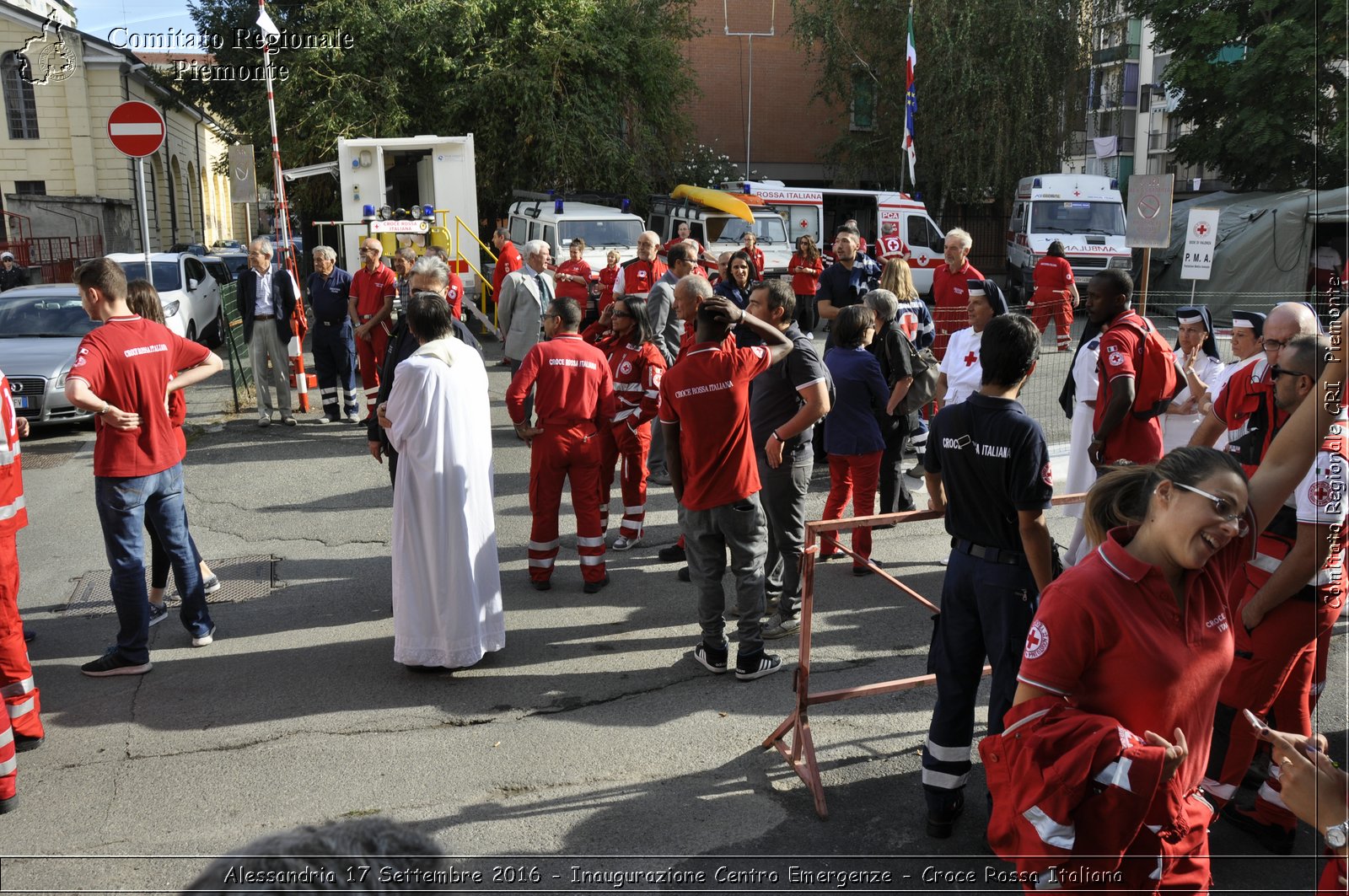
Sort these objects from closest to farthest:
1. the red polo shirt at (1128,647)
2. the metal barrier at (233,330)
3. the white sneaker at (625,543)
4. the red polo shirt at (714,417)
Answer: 1. the red polo shirt at (1128,647)
2. the red polo shirt at (714,417)
3. the white sneaker at (625,543)
4. the metal barrier at (233,330)

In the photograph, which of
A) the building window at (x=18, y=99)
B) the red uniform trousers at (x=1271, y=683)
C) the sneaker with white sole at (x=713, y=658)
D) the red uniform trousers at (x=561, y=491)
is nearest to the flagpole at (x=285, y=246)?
the red uniform trousers at (x=561, y=491)

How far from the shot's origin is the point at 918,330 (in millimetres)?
8750

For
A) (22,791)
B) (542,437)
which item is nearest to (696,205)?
(542,437)

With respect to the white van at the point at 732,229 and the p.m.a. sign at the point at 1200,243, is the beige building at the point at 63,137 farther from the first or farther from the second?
the p.m.a. sign at the point at 1200,243

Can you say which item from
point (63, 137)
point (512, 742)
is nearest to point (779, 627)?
point (512, 742)

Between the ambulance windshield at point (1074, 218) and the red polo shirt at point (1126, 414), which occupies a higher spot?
the ambulance windshield at point (1074, 218)

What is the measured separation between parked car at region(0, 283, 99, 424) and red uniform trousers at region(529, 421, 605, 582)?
6138mm

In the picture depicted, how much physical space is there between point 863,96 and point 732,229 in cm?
1328

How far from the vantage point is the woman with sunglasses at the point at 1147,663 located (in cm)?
239

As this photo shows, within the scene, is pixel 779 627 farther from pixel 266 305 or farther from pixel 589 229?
pixel 589 229

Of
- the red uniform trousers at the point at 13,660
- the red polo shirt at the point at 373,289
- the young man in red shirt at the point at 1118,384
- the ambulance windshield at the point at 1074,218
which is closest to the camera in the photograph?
the red uniform trousers at the point at 13,660

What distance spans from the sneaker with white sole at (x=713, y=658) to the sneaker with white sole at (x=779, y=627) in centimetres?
47

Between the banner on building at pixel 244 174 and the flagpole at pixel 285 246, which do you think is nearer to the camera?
the flagpole at pixel 285 246

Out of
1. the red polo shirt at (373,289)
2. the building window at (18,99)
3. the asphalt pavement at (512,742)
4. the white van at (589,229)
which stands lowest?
the asphalt pavement at (512,742)
